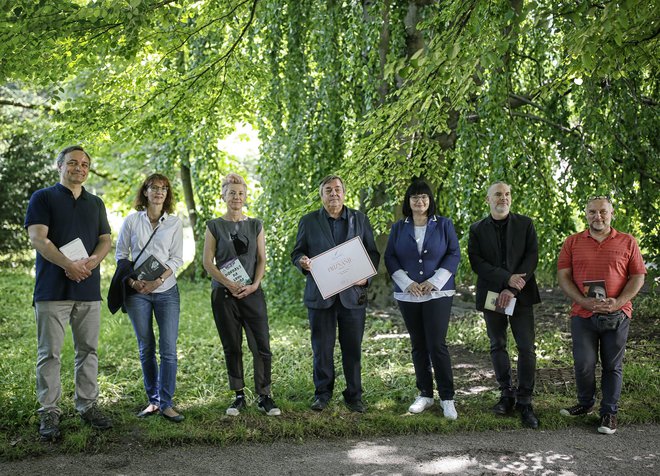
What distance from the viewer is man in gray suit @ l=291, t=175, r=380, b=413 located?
4.59 metres

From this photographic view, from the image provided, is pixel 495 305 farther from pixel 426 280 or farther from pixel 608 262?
pixel 608 262

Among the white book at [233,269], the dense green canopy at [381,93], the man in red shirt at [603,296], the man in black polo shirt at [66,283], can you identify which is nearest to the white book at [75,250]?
the man in black polo shirt at [66,283]

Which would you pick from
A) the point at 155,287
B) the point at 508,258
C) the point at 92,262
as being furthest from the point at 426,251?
the point at 92,262

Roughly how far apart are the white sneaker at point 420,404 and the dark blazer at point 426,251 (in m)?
0.82

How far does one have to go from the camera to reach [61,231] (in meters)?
4.07

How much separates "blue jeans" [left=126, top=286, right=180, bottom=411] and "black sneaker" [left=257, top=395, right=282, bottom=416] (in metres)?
0.63

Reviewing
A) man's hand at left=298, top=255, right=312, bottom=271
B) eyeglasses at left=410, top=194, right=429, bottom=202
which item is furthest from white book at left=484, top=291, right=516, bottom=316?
man's hand at left=298, top=255, right=312, bottom=271

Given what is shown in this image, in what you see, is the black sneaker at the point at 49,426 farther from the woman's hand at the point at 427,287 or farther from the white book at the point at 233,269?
the woman's hand at the point at 427,287

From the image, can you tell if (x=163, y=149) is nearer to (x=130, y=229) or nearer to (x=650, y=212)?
(x=130, y=229)

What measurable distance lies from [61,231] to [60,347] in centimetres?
75

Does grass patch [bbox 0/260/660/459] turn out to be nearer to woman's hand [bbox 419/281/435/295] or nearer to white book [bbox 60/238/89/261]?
A: woman's hand [bbox 419/281/435/295]

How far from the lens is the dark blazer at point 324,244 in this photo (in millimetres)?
4574

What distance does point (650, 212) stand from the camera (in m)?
5.81

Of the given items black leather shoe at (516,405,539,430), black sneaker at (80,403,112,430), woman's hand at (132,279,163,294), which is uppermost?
woman's hand at (132,279,163,294)
